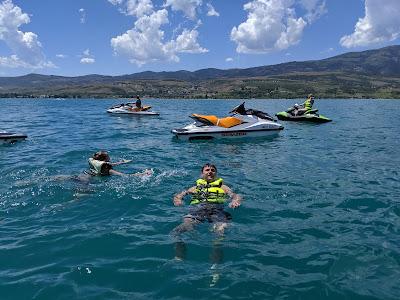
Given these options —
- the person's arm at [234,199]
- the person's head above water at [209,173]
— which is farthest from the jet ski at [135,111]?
the person's arm at [234,199]

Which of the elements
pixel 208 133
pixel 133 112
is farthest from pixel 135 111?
pixel 208 133

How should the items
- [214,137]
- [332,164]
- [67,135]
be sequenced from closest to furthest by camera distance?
[332,164]
[214,137]
[67,135]

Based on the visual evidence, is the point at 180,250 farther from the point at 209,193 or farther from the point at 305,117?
the point at 305,117

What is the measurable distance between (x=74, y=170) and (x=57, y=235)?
24.8ft

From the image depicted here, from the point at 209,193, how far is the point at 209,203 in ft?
0.92

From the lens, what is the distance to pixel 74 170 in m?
17.2

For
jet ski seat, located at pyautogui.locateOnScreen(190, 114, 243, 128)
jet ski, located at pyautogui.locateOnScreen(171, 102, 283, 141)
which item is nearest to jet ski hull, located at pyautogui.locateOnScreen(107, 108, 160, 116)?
jet ski, located at pyautogui.locateOnScreen(171, 102, 283, 141)

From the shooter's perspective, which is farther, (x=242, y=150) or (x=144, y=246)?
(x=242, y=150)

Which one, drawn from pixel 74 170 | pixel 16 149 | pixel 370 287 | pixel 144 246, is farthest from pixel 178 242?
pixel 16 149

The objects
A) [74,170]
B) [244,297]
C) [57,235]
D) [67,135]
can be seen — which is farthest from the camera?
[67,135]

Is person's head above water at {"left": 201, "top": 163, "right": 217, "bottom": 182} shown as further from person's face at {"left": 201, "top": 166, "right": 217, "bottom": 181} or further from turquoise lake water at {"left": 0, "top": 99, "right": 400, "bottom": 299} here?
turquoise lake water at {"left": 0, "top": 99, "right": 400, "bottom": 299}

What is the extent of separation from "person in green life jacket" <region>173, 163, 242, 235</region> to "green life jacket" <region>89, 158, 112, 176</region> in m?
4.35

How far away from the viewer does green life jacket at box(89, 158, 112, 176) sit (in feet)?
48.1

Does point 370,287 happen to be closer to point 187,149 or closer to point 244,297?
point 244,297
